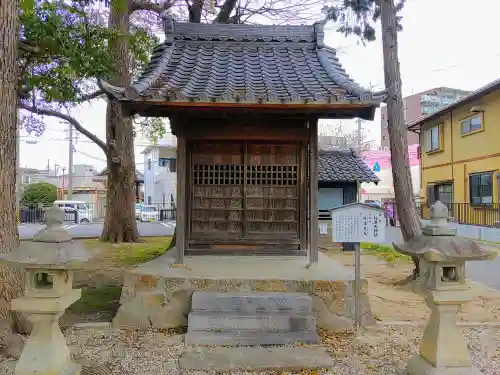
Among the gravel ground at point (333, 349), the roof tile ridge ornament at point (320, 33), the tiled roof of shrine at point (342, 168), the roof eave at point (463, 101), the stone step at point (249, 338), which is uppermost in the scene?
the roof eave at point (463, 101)

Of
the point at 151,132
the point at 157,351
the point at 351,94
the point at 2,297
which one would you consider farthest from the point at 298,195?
the point at 151,132

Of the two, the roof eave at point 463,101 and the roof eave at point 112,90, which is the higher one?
the roof eave at point 463,101

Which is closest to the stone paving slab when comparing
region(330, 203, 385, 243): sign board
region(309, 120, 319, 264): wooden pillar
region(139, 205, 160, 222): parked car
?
region(330, 203, 385, 243): sign board

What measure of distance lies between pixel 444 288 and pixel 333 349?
5.35ft

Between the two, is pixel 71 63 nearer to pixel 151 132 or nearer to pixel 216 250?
pixel 216 250

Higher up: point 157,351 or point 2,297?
point 2,297

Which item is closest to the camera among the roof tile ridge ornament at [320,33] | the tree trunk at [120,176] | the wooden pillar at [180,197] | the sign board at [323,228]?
the wooden pillar at [180,197]

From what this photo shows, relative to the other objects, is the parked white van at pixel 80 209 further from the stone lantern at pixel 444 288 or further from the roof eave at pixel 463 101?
the stone lantern at pixel 444 288

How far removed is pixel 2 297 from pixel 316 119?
17.1ft

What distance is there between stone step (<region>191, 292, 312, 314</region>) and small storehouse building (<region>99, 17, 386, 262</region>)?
1.44 m

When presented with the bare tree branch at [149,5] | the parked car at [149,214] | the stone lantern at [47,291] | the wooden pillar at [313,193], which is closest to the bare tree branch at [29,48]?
the stone lantern at [47,291]

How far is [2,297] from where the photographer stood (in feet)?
15.6

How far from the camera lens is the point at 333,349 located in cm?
482

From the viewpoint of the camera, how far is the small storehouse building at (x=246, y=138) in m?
6.66
